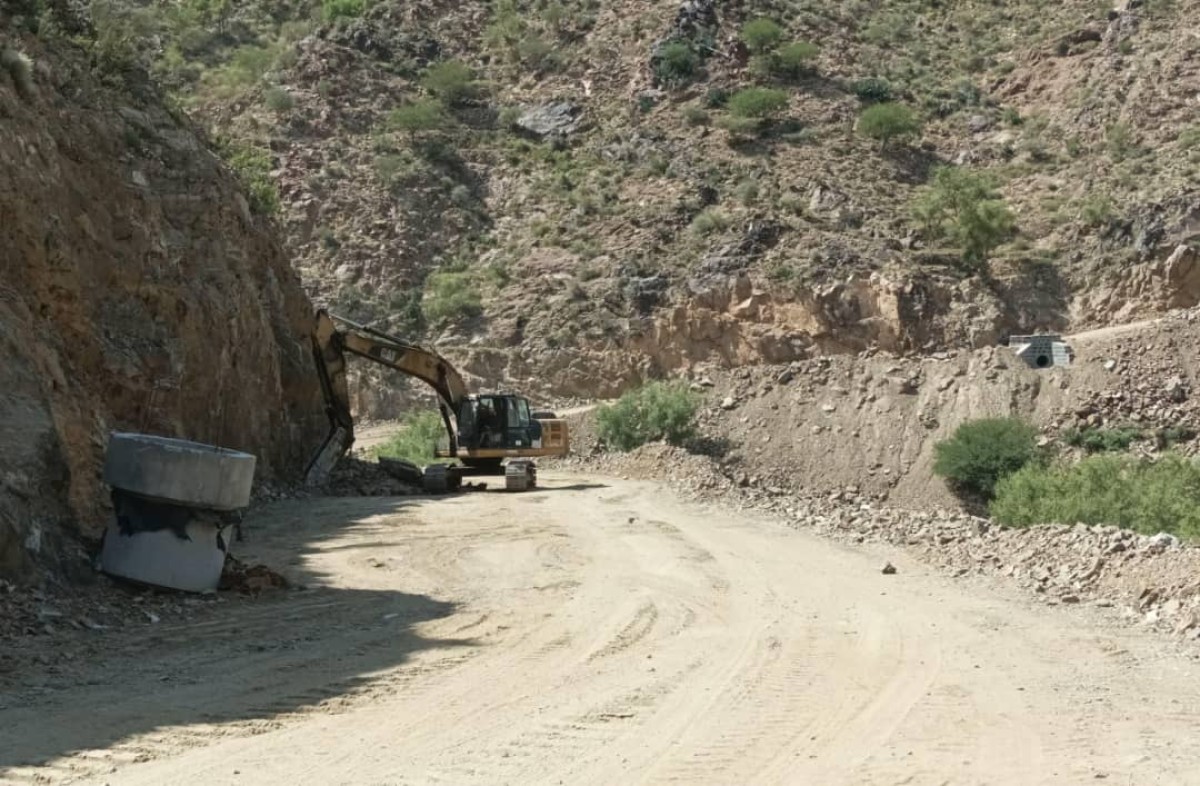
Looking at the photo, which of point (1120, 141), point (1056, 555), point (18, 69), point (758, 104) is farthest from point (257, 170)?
point (1056, 555)

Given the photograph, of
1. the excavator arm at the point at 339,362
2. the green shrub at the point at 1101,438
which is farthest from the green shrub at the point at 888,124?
the excavator arm at the point at 339,362

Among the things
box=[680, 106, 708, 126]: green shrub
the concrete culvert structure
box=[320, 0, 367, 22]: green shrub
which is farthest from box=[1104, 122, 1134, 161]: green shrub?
box=[320, 0, 367, 22]: green shrub

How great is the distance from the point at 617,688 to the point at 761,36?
54.5m

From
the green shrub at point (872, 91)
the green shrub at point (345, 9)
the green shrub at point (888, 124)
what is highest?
the green shrub at point (345, 9)

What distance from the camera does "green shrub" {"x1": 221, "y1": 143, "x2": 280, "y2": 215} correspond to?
36072 mm

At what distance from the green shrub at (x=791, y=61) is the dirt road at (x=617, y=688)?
4702 cm

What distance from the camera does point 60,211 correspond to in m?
18.5

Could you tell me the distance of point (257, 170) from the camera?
4659 centimetres

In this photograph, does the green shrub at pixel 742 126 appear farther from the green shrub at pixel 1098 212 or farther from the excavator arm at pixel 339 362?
the excavator arm at pixel 339 362

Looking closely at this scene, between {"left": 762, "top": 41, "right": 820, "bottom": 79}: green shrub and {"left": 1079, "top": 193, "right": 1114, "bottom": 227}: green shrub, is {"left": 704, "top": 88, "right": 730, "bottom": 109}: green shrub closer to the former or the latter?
{"left": 762, "top": 41, "right": 820, "bottom": 79}: green shrub

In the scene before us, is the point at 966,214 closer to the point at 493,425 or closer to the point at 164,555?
the point at 493,425

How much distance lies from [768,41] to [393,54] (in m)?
17.3

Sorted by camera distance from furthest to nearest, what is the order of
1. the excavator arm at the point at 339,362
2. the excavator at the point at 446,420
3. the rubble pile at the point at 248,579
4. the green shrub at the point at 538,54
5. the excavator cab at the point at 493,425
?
the green shrub at the point at 538,54 → the excavator cab at the point at 493,425 → the excavator at the point at 446,420 → the excavator arm at the point at 339,362 → the rubble pile at the point at 248,579

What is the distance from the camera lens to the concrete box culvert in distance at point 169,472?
1190cm
